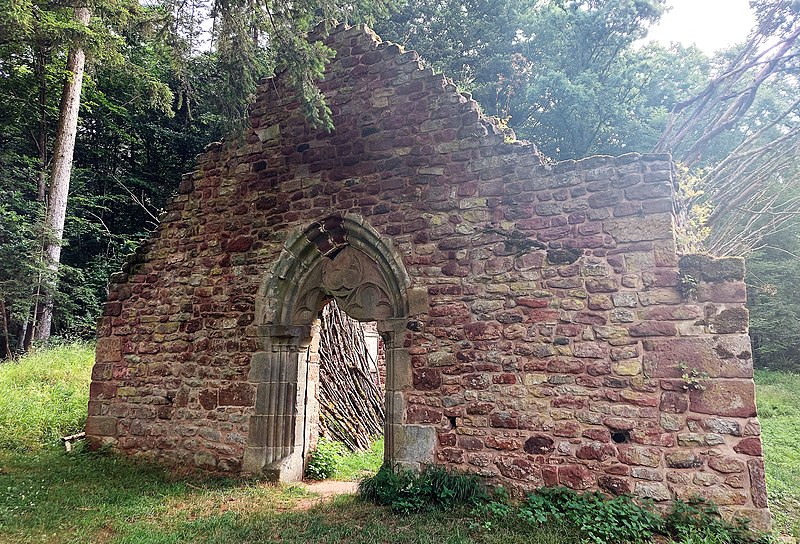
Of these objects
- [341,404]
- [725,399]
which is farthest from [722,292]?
[341,404]

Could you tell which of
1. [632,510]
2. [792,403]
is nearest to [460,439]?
[632,510]

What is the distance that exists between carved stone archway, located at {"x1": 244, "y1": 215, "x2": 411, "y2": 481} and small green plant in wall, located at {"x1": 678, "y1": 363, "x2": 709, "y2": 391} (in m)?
2.81

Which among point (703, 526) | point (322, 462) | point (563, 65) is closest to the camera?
point (703, 526)

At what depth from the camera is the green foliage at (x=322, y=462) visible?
6.64 m

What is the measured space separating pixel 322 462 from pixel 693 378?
4636 millimetres

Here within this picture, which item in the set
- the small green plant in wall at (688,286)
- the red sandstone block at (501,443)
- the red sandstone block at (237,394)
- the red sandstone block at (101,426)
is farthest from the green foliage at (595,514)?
the red sandstone block at (101,426)

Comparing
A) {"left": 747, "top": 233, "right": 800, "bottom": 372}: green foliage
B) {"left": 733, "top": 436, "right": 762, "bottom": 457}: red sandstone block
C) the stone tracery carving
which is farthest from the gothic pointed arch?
{"left": 747, "top": 233, "right": 800, "bottom": 372}: green foliage

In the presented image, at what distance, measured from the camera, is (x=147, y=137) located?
1866cm

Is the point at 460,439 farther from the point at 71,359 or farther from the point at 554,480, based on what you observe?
the point at 71,359

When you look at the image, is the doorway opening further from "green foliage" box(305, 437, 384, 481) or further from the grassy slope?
the grassy slope

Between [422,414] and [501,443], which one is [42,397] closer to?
[422,414]

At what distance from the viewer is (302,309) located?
21.3 ft

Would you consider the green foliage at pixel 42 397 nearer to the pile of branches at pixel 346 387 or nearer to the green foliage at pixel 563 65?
the pile of branches at pixel 346 387

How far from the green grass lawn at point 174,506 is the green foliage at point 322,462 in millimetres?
149
